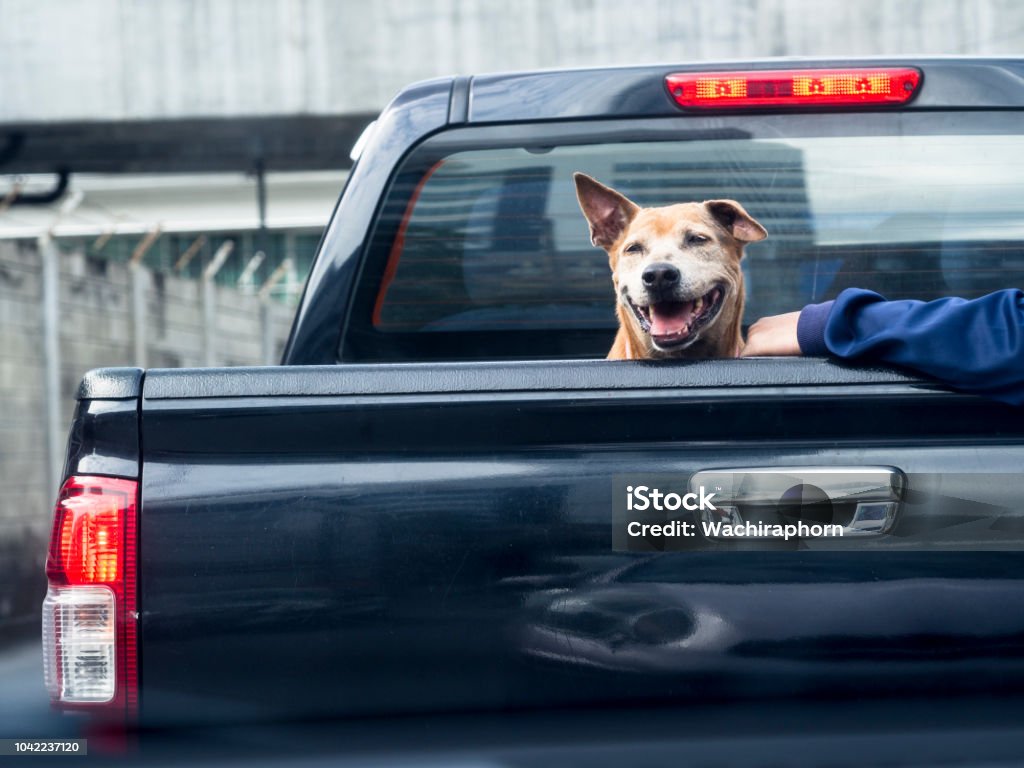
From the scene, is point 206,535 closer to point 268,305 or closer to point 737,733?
point 737,733

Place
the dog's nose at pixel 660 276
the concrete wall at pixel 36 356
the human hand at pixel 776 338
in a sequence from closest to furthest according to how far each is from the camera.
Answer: the human hand at pixel 776 338, the dog's nose at pixel 660 276, the concrete wall at pixel 36 356

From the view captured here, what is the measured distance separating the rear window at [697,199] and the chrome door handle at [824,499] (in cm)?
121

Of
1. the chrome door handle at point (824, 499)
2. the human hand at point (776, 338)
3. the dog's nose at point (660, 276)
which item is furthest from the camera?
the dog's nose at point (660, 276)

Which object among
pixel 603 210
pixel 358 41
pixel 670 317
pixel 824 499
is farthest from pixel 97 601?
pixel 358 41

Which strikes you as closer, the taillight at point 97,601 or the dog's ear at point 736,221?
the taillight at point 97,601

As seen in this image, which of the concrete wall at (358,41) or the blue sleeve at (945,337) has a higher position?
the concrete wall at (358,41)

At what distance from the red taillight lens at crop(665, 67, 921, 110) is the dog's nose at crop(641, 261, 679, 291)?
1.25ft

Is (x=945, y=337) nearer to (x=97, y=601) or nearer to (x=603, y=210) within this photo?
(x=603, y=210)

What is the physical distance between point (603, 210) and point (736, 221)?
308 mm

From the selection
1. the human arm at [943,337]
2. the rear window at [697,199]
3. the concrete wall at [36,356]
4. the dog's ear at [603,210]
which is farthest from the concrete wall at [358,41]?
the human arm at [943,337]

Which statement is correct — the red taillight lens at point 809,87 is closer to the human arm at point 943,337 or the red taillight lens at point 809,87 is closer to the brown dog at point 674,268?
the brown dog at point 674,268

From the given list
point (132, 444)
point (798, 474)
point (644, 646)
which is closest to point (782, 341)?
point (798, 474)

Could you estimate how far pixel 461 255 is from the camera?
134 inches

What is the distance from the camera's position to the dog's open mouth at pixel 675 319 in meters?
2.87
